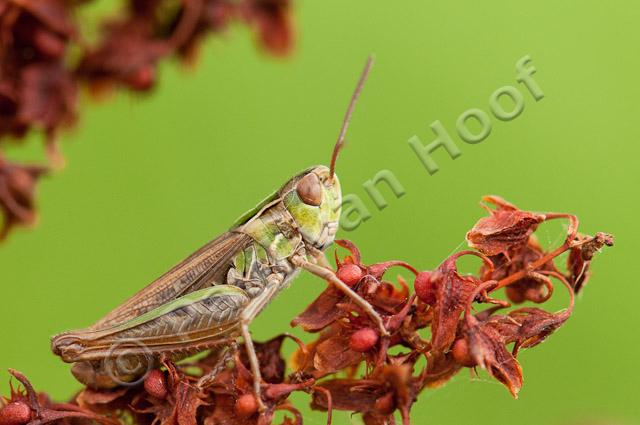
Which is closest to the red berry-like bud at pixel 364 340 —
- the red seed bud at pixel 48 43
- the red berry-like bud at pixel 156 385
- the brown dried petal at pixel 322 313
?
the brown dried petal at pixel 322 313

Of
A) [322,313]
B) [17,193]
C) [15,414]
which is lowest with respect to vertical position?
[322,313]

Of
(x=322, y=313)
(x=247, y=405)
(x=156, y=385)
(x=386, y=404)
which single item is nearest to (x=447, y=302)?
(x=386, y=404)

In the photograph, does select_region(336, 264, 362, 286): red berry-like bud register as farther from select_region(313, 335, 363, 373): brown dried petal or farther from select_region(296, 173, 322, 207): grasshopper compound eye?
select_region(296, 173, 322, 207): grasshopper compound eye

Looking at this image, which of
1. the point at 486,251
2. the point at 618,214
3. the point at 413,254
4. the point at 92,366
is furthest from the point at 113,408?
the point at 618,214

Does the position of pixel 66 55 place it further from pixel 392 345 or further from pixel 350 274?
pixel 392 345

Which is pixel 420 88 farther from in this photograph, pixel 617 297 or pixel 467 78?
pixel 617 297

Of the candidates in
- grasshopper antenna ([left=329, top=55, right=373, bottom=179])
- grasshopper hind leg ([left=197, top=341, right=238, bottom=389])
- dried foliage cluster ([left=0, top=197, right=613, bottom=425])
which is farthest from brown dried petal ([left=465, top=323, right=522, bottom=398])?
grasshopper antenna ([left=329, top=55, right=373, bottom=179])
